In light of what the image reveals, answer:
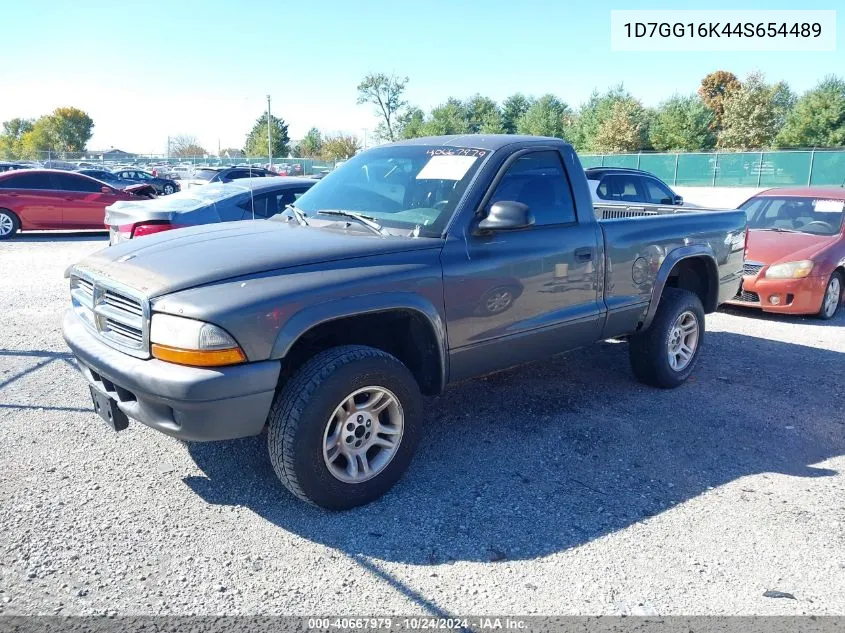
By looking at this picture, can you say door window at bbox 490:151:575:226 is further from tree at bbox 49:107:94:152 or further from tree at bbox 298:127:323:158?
tree at bbox 49:107:94:152

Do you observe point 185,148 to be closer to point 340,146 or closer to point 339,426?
point 340,146

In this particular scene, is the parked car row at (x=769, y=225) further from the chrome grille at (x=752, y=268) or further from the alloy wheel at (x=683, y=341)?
the alloy wheel at (x=683, y=341)

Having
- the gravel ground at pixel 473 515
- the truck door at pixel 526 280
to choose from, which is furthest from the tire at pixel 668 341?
the truck door at pixel 526 280

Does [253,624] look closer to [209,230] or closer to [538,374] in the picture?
[209,230]

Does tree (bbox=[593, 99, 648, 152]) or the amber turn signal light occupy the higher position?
tree (bbox=[593, 99, 648, 152])

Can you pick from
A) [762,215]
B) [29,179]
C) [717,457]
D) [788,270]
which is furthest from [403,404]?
[29,179]

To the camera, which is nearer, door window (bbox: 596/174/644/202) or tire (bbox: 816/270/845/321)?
tire (bbox: 816/270/845/321)

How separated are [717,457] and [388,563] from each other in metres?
2.31

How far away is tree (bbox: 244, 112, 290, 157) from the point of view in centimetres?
6700

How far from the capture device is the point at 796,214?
898cm

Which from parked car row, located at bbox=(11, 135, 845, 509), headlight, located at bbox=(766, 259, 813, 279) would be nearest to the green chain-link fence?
headlight, located at bbox=(766, 259, 813, 279)

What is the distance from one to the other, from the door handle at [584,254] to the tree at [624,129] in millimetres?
52106

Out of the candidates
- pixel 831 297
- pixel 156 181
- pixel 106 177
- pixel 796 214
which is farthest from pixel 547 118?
pixel 831 297

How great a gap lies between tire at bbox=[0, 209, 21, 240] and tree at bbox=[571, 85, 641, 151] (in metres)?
47.7
